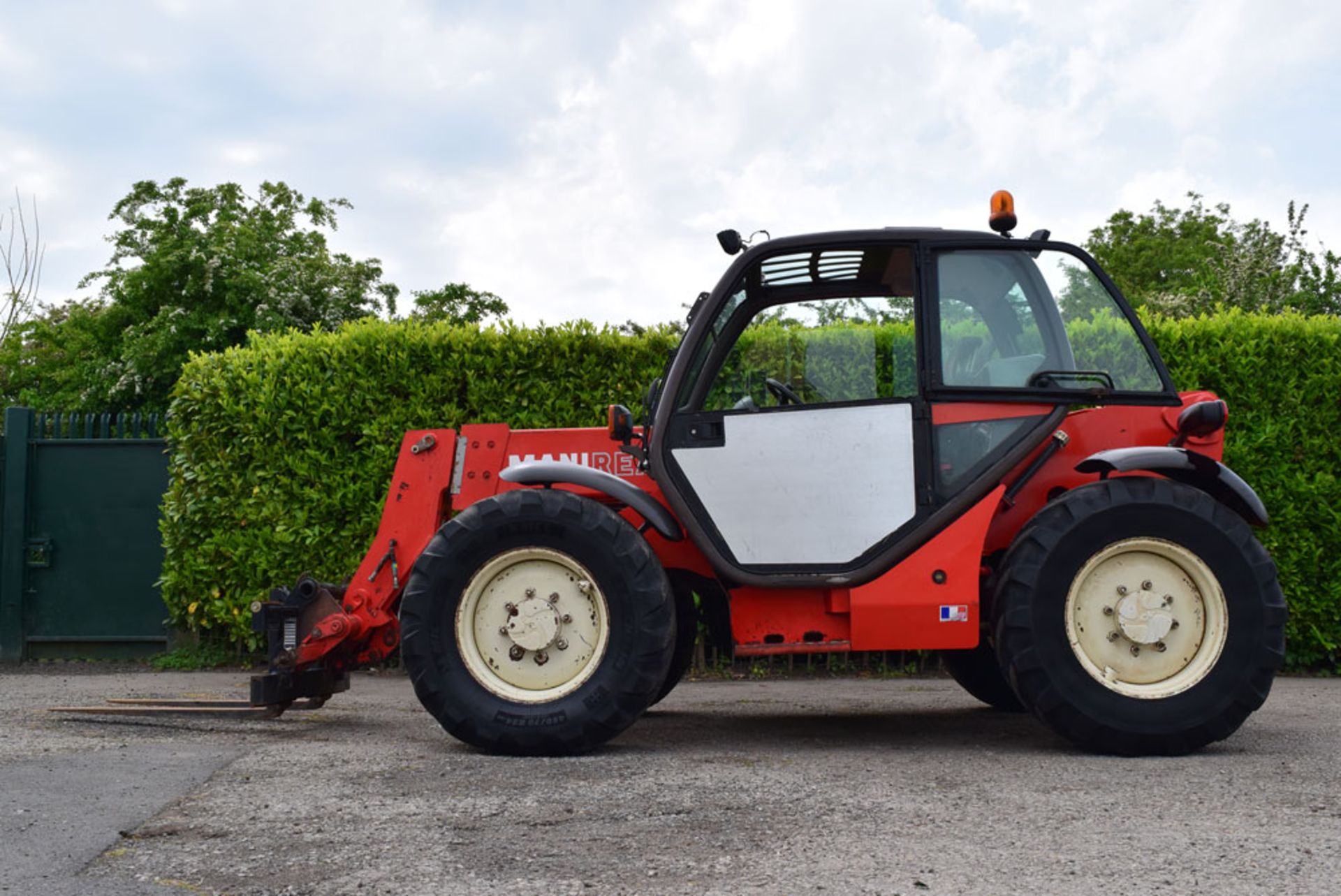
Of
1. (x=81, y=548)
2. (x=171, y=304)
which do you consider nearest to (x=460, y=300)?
(x=171, y=304)

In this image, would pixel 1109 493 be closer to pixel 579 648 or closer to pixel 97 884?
pixel 579 648

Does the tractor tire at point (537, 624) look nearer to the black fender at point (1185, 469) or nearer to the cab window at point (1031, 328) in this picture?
the cab window at point (1031, 328)

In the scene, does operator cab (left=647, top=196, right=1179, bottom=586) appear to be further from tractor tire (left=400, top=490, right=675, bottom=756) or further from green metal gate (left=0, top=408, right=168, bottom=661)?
green metal gate (left=0, top=408, right=168, bottom=661)

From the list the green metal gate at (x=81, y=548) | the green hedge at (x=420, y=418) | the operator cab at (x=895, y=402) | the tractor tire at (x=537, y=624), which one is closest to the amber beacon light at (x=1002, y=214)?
the operator cab at (x=895, y=402)

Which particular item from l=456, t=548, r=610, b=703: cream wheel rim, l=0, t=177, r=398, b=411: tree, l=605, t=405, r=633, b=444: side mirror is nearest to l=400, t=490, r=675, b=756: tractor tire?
l=456, t=548, r=610, b=703: cream wheel rim

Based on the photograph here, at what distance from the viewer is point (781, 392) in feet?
18.7

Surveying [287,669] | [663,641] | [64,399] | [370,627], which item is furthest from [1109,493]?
[64,399]

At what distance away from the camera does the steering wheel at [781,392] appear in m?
5.67

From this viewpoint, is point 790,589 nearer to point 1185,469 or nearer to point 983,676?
point 1185,469

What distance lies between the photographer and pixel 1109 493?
5.02 m

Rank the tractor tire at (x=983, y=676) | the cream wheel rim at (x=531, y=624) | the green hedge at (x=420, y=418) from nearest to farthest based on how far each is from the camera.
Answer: the cream wheel rim at (x=531, y=624), the tractor tire at (x=983, y=676), the green hedge at (x=420, y=418)

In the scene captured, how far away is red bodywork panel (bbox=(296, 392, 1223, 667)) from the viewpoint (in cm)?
507

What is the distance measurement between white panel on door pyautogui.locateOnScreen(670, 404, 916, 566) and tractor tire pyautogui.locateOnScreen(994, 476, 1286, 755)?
63 cm

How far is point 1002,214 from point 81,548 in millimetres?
7790
